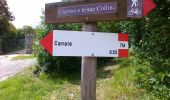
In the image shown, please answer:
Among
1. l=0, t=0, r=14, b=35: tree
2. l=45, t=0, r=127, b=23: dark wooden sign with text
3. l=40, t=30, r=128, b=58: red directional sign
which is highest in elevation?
l=0, t=0, r=14, b=35: tree

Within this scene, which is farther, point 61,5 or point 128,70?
point 128,70

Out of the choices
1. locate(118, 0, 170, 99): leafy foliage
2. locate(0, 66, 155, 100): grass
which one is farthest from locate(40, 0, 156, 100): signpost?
locate(0, 66, 155, 100): grass

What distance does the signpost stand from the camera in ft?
14.0

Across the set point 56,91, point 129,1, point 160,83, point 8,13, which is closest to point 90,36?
point 129,1

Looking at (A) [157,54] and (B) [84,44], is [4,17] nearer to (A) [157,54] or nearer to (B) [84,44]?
(A) [157,54]

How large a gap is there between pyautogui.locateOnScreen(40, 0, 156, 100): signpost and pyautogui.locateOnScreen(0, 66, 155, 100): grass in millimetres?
2271

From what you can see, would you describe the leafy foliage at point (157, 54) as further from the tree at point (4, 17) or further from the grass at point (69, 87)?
the tree at point (4, 17)

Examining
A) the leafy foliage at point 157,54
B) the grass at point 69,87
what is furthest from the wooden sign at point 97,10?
the grass at point 69,87

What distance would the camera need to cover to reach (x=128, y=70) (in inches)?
318

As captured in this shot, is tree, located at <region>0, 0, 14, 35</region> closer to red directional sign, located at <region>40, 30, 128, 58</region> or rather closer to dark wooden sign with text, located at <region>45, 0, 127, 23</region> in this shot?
dark wooden sign with text, located at <region>45, 0, 127, 23</region>

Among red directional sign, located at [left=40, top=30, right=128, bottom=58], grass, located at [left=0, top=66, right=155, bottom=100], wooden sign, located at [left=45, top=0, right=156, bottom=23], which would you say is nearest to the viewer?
wooden sign, located at [left=45, top=0, right=156, bottom=23]

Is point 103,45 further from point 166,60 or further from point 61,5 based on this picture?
point 166,60

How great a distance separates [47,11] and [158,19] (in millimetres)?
1964

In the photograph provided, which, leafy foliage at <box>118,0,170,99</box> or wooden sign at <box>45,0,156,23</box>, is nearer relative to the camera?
wooden sign at <box>45,0,156,23</box>
